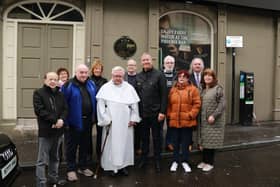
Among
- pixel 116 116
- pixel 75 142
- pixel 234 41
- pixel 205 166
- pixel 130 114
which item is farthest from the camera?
pixel 234 41

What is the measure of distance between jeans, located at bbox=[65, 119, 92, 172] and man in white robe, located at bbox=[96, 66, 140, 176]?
0.26m

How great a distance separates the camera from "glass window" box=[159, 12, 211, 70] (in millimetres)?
10766

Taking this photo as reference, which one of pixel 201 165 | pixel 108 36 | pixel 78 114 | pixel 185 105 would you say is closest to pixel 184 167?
pixel 201 165

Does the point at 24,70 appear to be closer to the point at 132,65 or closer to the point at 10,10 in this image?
the point at 10,10

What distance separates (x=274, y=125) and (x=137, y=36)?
5.08 meters

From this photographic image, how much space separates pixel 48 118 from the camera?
5.11 metres

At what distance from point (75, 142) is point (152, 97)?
1.51 metres

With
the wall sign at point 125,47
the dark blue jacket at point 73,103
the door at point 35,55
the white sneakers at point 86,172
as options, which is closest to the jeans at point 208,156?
the white sneakers at point 86,172

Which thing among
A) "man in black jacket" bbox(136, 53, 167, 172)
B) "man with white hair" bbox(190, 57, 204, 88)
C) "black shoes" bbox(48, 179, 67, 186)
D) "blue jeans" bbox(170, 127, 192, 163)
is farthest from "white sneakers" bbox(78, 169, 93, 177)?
"man with white hair" bbox(190, 57, 204, 88)

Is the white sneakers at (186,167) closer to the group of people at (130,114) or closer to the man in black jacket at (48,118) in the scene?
the group of people at (130,114)

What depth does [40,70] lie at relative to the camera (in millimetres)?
9758

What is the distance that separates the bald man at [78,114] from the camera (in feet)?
19.3

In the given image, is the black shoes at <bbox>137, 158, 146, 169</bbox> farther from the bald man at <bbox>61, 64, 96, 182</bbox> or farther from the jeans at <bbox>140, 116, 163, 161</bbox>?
the bald man at <bbox>61, 64, 96, 182</bbox>

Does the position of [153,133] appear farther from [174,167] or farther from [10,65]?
[10,65]
